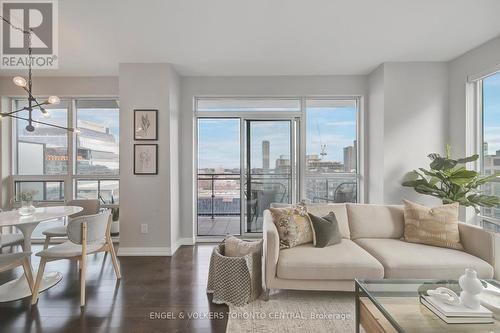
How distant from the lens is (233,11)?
245cm

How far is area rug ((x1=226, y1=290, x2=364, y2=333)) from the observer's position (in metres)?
1.97

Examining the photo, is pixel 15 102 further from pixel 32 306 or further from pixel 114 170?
pixel 32 306

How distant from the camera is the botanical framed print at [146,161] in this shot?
362 centimetres

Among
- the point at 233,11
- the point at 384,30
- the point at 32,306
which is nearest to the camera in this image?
the point at 32,306

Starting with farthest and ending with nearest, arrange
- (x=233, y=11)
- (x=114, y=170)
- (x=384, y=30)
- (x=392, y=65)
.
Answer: (x=114, y=170)
(x=392, y=65)
(x=384, y=30)
(x=233, y=11)

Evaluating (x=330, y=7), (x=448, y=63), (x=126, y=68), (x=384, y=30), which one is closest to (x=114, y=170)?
(x=126, y=68)

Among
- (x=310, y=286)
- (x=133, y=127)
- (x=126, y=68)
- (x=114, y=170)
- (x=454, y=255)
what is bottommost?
(x=310, y=286)

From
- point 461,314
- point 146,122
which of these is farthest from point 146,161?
point 461,314

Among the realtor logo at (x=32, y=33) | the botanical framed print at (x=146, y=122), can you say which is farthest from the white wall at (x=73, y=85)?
the botanical framed print at (x=146, y=122)

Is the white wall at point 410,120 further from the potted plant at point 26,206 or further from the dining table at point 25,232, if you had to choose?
the potted plant at point 26,206

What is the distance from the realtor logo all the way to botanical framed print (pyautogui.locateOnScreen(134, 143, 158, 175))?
64.0 inches

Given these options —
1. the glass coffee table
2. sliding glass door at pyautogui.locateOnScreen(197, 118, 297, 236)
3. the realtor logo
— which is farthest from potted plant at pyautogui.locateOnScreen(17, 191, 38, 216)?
the glass coffee table

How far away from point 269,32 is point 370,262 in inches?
102

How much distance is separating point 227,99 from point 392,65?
255cm
